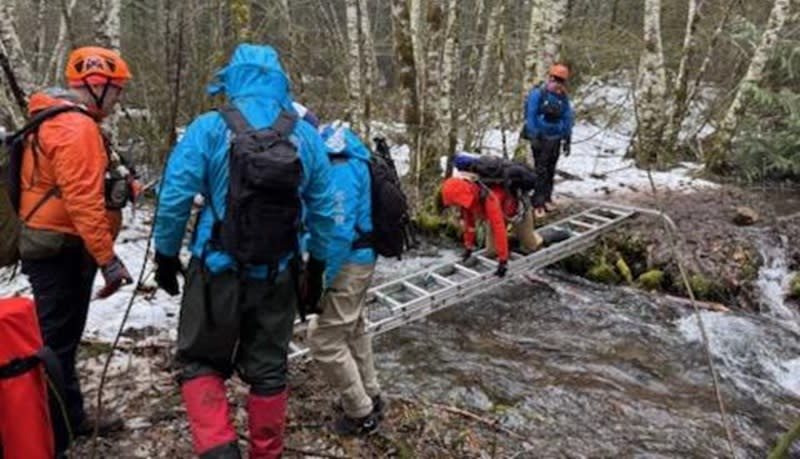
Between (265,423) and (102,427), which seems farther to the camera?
(102,427)

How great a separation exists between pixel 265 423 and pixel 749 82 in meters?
10.8

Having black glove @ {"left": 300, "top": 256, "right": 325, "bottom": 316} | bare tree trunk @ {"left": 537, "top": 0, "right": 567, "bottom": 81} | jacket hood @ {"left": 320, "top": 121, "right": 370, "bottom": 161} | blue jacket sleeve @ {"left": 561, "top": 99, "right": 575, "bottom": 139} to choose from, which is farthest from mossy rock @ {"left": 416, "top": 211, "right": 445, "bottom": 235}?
black glove @ {"left": 300, "top": 256, "right": 325, "bottom": 316}

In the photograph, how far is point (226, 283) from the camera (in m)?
3.23

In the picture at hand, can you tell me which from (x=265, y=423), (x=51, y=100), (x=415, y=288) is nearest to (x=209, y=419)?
(x=265, y=423)

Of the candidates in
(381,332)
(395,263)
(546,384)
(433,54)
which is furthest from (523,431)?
(433,54)

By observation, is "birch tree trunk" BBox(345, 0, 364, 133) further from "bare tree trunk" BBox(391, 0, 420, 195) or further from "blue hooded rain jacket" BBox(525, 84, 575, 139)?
"blue hooded rain jacket" BBox(525, 84, 575, 139)

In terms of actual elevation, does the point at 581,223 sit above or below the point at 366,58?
below

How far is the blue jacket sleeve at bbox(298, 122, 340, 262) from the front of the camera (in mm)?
3406

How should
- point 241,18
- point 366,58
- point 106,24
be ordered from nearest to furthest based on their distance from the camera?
1. point 106,24
2. point 241,18
3. point 366,58

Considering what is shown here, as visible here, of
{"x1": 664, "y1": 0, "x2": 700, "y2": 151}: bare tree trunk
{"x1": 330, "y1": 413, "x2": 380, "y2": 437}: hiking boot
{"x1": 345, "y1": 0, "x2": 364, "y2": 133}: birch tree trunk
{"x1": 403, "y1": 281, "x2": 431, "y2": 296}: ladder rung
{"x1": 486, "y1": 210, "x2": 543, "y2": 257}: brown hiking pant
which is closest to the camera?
{"x1": 330, "y1": 413, "x2": 380, "y2": 437}: hiking boot

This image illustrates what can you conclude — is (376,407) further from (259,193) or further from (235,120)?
(235,120)

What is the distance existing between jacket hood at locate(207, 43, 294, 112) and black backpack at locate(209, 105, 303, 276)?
114 mm

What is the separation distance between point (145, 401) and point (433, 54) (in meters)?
7.21

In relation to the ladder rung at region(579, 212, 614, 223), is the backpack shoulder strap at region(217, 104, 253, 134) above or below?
above
